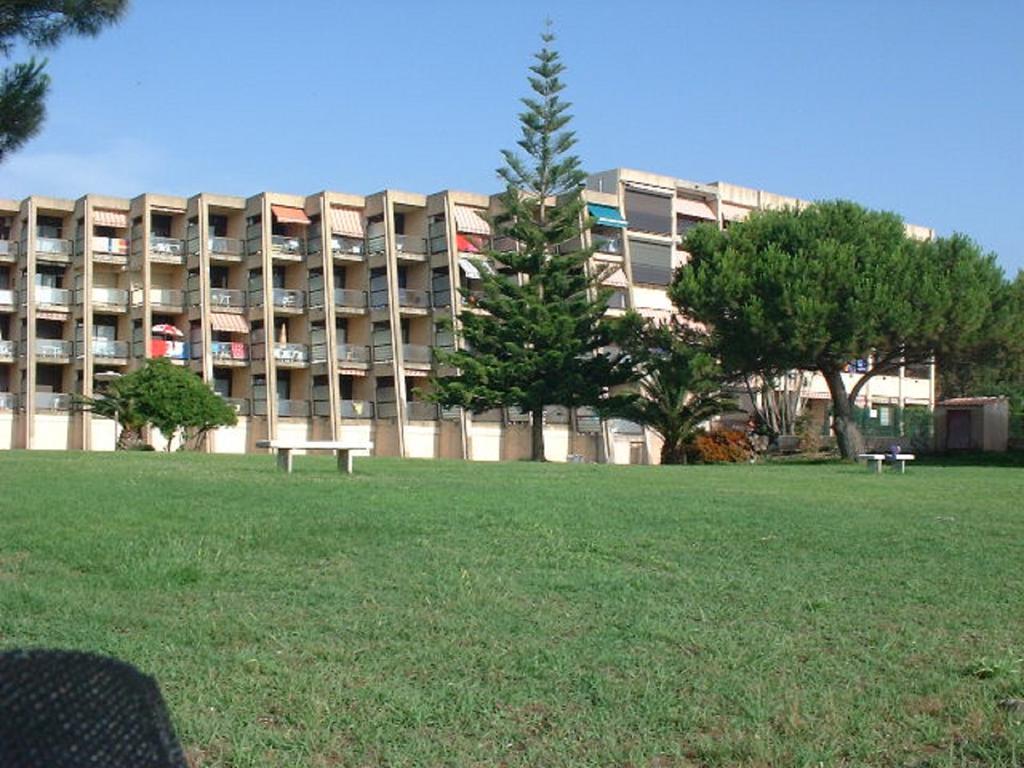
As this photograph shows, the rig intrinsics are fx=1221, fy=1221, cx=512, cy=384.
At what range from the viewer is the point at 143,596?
23.1 feet

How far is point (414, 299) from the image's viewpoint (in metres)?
61.9

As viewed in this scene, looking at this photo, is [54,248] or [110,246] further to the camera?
[110,246]

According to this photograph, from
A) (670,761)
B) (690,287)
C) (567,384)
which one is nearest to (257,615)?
(670,761)

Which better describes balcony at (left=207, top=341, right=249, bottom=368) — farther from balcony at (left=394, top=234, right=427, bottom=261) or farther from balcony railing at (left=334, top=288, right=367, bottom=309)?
balcony at (left=394, top=234, right=427, bottom=261)

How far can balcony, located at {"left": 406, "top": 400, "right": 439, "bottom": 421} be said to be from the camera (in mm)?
61406

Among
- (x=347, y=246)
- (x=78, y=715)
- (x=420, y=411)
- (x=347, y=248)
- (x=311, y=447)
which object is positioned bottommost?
(x=78, y=715)

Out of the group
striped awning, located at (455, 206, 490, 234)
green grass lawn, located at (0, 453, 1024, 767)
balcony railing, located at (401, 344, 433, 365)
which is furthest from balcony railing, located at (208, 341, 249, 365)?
green grass lawn, located at (0, 453, 1024, 767)

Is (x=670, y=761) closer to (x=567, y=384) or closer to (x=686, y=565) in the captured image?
(x=686, y=565)

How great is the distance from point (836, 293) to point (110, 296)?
36.7 m

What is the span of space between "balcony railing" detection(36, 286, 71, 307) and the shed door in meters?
40.7

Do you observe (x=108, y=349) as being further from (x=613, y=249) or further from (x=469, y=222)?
(x=613, y=249)

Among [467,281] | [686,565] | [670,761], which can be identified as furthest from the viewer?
[467,281]

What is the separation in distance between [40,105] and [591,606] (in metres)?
6.57

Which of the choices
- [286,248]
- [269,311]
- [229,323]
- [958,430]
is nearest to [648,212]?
[286,248]
